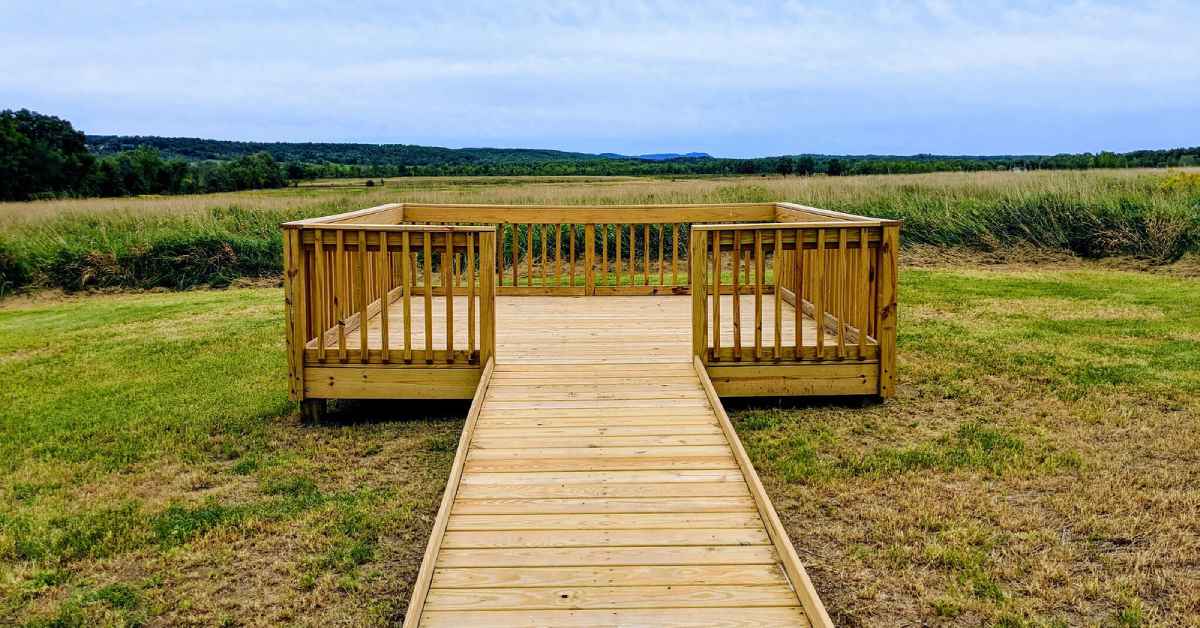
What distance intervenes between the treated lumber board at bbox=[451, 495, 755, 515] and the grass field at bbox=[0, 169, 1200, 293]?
1315cm

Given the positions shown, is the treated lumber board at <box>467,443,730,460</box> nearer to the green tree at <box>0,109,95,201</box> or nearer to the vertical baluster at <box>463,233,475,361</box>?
the vertical baluster at <box>463,233,475,361</box>

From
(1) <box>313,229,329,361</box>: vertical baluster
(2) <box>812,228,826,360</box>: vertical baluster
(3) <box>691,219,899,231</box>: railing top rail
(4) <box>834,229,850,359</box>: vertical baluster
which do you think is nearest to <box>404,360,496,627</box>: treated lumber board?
(1) <box>313,229,329,361</box>: vertical baluster

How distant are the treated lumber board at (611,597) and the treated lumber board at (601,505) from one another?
72cm

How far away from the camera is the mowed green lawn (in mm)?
3836

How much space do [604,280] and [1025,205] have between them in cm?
1009

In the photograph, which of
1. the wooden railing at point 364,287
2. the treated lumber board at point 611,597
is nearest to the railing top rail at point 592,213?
the wooden railing at point 364,287

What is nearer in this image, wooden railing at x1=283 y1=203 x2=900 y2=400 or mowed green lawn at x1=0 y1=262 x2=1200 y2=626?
mowed green lawn at x1=0 y1=262 x2=1200 y2=626

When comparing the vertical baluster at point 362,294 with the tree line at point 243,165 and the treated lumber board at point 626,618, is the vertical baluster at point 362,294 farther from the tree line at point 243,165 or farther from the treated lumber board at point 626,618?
the tree line at point 243,165

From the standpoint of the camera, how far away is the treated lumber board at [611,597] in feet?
11.1

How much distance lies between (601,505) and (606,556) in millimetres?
537

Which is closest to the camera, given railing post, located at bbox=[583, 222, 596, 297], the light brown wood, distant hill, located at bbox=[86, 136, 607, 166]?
the light brown wood

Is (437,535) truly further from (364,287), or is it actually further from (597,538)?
(364,287)

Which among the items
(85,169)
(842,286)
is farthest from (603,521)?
(85,169)

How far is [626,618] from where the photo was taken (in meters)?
3.33
